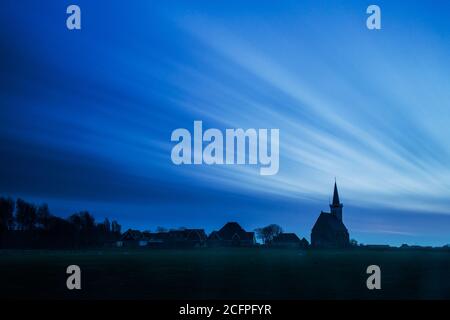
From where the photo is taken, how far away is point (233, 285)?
8.23m

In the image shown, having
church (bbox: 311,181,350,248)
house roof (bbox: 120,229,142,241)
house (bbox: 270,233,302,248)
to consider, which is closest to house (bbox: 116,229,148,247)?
house roof (bbox: 120,229,142,241)

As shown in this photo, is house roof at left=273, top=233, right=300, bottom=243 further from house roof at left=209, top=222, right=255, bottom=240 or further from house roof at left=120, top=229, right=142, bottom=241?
house roof at left=120, top=229, right=142, bottom=241

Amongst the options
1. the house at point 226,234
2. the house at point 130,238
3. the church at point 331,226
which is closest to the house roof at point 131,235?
the house at point 130,238

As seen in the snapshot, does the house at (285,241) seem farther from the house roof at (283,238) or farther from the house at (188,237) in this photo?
the house at (188,237)

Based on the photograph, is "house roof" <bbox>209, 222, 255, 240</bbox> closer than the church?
No

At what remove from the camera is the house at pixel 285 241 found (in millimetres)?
9946

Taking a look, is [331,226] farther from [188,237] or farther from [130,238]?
[130,238]

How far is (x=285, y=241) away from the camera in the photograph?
10555mm

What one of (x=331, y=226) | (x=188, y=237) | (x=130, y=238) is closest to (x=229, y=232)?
(x=188, y=237)

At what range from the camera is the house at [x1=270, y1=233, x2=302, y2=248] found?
32.6ft

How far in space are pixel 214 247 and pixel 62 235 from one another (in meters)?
2.95

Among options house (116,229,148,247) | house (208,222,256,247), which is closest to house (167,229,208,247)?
house (208,222,256,247)
